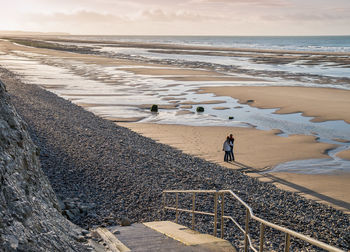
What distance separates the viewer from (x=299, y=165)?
56.3 ft

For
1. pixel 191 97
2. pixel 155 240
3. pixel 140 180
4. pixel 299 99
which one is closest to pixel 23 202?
pixel 155 240

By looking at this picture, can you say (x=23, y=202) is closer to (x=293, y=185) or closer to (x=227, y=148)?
(x=293, y=185)

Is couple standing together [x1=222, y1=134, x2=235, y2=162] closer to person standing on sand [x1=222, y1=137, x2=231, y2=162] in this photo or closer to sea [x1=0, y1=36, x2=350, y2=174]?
person standing on sand [x1=222, y1=137, x2=231, y2=162]

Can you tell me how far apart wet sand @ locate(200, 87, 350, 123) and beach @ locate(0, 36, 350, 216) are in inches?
2.8

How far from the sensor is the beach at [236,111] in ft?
54.8

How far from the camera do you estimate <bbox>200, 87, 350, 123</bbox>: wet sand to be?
28134 mm

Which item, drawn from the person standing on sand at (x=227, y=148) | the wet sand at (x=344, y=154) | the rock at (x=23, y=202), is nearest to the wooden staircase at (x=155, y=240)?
the rock at (x=23, y=202)

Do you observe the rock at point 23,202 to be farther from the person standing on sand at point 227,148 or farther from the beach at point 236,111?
the person standing on sand at point 227,148

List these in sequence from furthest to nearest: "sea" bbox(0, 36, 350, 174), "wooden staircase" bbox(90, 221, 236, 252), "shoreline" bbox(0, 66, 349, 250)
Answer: "sea" bbox(0, 36, 350, 174) < "shoreline" bbox(0, 66, 349, 250) < "wooden staircase" bbox(90, 221, 236, 252)

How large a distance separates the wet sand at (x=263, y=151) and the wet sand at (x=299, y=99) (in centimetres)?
673

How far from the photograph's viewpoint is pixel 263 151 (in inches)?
748

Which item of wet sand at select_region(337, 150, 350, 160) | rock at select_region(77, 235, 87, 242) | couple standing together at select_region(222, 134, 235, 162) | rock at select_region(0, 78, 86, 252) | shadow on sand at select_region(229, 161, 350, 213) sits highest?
rock at select_region(0, 78, 86, 252)

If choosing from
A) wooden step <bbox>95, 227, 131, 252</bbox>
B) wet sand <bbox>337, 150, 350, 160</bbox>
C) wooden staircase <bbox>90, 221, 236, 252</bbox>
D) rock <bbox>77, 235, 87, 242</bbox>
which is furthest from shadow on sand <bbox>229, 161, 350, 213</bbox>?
rock <bbox>77, 235, 87, 242</bbox>

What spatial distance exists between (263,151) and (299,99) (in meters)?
15.6
